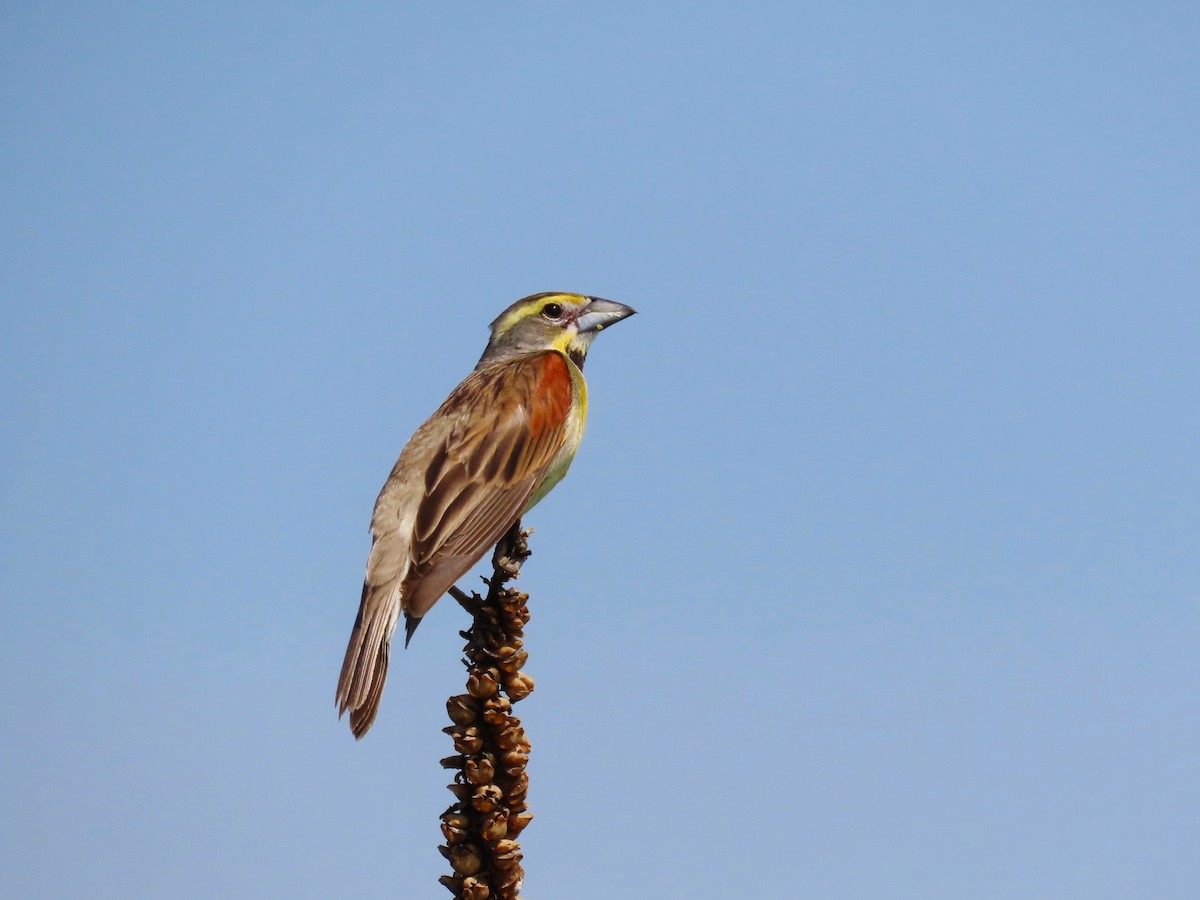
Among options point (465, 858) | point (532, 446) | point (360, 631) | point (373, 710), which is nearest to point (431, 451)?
point (532, 446)

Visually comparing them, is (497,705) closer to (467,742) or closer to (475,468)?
(467,742)

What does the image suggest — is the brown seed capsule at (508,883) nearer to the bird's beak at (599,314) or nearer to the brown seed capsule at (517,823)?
the brown seed capsule at (517,823)

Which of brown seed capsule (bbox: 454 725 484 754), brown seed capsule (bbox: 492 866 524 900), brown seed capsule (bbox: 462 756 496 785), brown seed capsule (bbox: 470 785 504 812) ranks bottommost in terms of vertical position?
brown seed capsule (bbox: 492 866 524 900)

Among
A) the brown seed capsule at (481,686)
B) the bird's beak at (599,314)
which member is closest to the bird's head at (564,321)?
the bird's beak at (599,314)

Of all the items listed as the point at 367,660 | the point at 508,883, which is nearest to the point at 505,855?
the point at 508,883

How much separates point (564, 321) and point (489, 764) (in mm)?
4770

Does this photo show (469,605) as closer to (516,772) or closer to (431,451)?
(516,772)

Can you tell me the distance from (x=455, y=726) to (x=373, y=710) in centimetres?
112

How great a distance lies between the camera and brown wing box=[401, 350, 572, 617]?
6.54 m

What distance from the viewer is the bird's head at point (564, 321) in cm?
874

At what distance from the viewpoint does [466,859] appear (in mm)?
4312

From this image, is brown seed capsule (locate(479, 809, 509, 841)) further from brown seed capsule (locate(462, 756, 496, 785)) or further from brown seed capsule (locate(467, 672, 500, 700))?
brown seed capsule (locate(467, 672, 500, 700))

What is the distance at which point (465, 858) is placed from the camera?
4316 mm

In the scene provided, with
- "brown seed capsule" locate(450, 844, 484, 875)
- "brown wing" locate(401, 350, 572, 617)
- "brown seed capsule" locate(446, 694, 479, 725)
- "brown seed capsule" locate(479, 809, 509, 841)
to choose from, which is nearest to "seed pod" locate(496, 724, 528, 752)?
"brown seed capsule" locate(446, 694, 479, 725)
